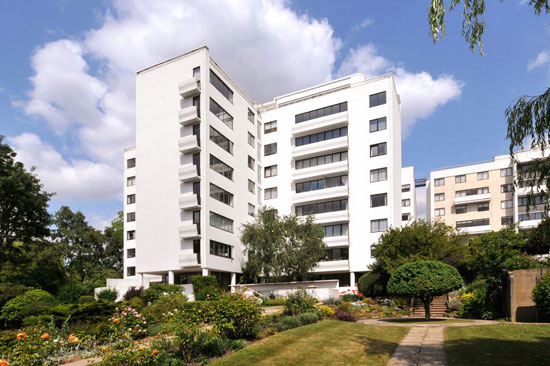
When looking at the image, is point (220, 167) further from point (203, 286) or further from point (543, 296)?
point (543, 296)

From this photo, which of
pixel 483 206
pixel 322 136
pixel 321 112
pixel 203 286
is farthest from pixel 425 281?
pixel 483 206

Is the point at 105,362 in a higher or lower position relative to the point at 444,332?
higher

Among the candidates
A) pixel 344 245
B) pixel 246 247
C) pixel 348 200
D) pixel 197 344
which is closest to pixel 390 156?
pixel 348 200

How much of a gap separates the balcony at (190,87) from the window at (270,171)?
14.7 meters

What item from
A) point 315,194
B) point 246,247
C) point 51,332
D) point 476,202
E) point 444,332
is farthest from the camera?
point 476,202

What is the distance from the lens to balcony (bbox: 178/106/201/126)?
44.3 metres

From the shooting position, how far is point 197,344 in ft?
42.5

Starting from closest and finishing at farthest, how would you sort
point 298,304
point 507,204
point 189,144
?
point 298,304 → point 189,144 → point 507,204

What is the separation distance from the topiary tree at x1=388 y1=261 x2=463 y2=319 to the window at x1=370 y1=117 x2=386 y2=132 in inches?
1087

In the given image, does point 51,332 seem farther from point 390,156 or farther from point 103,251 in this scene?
point 103,251

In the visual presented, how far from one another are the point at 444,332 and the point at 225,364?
10.1 m

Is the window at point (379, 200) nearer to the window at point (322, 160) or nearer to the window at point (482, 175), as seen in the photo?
the window at point (322, 160)

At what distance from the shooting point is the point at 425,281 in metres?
22.7

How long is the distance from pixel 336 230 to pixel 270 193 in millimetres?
9906
